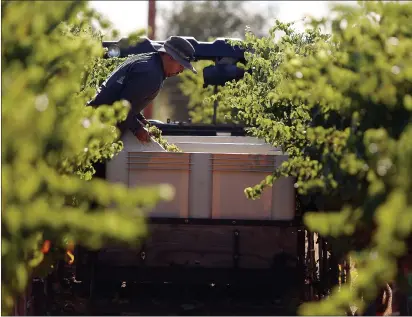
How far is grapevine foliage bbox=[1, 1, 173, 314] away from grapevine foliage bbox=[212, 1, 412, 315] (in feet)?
2.41

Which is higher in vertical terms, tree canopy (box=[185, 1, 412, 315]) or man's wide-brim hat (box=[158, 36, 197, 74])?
man's wide-brim hat (box=[158, 36, 197, 74])

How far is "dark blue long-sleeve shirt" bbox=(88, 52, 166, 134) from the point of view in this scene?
6.93m

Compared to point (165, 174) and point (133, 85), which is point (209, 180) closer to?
point (165, 174)

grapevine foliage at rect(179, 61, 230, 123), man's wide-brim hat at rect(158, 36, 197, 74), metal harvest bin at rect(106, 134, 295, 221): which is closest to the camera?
metal harvest bin at rect(106, 134, 295, 221)

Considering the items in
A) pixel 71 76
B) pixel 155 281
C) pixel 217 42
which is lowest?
pixel 155 281

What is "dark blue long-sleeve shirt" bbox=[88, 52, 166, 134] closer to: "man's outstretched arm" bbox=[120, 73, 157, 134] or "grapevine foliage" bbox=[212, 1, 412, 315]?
"man's outstretched arm" bbox=[120, 73, 157, 134]

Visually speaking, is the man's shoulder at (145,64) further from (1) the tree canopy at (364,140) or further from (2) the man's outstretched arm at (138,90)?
(1) the tree canopy at (364,140)

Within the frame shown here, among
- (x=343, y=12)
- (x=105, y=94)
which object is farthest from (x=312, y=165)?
(x=105, y=94)

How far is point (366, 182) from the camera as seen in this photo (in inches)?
162

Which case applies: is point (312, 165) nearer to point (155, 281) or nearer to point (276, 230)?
point (276, 230)

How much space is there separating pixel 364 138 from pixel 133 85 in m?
3.41

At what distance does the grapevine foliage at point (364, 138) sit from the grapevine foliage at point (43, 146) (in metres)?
0.74

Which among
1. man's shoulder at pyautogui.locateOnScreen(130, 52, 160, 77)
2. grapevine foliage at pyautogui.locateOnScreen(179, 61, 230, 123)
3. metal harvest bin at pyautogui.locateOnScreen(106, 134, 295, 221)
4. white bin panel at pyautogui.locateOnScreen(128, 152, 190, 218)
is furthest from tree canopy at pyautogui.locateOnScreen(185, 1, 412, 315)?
grapevine foliage at pyautogui.locateOnScreen(179, 61, 230, 123)

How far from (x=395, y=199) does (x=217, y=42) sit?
9.34 meters
